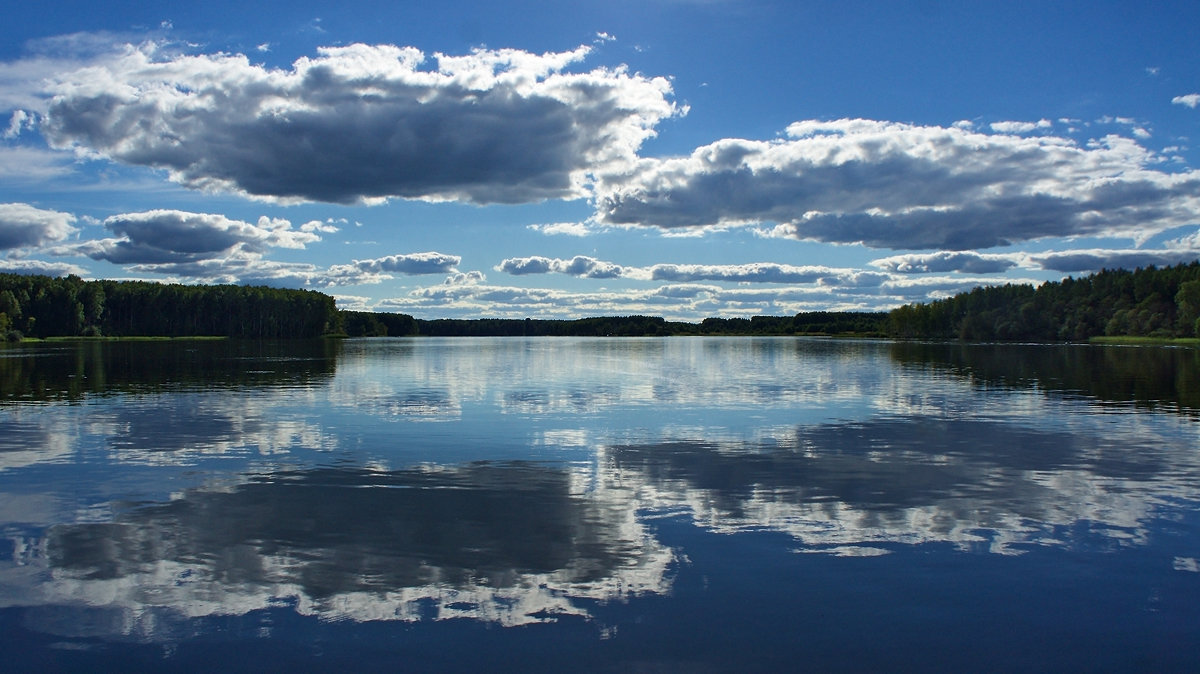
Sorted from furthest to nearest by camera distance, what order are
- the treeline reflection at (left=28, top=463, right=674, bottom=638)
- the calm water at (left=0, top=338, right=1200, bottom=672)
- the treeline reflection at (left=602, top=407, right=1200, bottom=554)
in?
the treeline reflection at (left=602, top=407, right=1200, bottom=554) → the treeline reflection at (left=28, top=463, right=674, bottom=638) → the calm water at (left=0, top=338, right=1200, bottom=672)

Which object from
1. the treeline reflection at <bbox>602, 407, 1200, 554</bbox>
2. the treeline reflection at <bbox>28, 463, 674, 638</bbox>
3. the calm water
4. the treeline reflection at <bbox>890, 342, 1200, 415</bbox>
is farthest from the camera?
the treeline reflection at <bbox>890, 342, 1200, 415</bbox>

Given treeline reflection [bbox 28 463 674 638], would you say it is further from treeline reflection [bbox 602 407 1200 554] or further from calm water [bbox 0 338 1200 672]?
treeline reflection [bbox 602 407 1200 554]

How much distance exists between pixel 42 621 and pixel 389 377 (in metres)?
52.9

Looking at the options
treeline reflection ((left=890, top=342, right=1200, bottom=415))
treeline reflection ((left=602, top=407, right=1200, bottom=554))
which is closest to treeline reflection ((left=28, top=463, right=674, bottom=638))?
treeline reflection ((left=602, top=407, right=1200, bottom=554))

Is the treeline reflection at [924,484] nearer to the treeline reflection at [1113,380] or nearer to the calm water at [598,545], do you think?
the calm water at [598,545]

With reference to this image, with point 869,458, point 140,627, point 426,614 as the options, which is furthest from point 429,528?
point 869,458

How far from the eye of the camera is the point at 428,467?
2294cm

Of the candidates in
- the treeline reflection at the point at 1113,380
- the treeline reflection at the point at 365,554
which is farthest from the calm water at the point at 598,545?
the treeline reflection at the point at 1113,380

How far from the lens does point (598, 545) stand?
14828 millimetres

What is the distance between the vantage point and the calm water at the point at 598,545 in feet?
34.4

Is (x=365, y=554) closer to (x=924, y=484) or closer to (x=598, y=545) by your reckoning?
(x=598, y=545)

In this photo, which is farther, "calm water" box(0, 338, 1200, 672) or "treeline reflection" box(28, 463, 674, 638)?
"treeline reflection" box(28, 463, 674, 638)

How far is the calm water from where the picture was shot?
10.5m

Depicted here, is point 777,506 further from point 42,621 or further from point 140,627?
point 42,621
